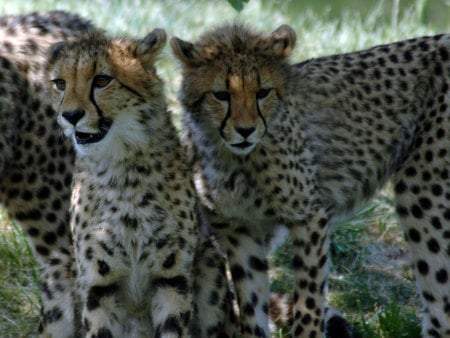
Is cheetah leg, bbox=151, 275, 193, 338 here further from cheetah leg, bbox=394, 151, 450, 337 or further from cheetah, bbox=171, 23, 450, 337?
cheetah leg, bbox=394, 151, 450, 337

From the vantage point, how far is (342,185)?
4.73 meters

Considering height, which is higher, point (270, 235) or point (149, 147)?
point (149, 147)

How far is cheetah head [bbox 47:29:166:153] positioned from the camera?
12.2 ft

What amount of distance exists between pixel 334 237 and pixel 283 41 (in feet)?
4.56

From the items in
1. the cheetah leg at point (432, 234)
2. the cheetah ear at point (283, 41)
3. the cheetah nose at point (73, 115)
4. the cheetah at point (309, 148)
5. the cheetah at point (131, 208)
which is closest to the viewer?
the cheetah nose at point (73, 115)

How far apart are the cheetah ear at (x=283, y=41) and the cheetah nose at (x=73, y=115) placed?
3.09 ft

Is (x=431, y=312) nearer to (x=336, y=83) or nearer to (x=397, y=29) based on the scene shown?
(x=336, y=83)

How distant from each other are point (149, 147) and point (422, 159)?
48.2 inches

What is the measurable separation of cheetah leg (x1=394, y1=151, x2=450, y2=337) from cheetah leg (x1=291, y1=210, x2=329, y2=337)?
1.42 feet

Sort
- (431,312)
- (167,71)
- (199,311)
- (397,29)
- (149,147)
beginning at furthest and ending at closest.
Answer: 1. (397,29)
2. (167,71)
3. (431,312)
4. (199,311)
5. (149,147)

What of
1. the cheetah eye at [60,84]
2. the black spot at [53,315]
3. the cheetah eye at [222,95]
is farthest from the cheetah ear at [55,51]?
the black spot at [53,315]

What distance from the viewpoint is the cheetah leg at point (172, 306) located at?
155 inches

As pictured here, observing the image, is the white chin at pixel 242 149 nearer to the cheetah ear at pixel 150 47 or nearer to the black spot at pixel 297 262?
the cheetah ear at pixel 150 47

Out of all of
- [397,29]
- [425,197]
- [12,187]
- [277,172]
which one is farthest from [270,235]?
[397,29]
